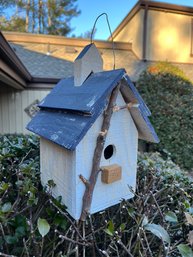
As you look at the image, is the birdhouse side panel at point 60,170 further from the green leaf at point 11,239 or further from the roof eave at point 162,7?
the roof eave at point 162,7

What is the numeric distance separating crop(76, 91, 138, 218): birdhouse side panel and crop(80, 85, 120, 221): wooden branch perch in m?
0.02

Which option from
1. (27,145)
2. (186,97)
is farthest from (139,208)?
(186,97)

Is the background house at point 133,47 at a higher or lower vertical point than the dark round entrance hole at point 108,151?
higher

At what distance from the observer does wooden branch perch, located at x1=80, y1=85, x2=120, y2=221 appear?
1.25 meters

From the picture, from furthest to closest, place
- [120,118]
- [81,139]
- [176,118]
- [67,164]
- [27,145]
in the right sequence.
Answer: [176,118], [27,145], [120,118], [67,164], [81,139]

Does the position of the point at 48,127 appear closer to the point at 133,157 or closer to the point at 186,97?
the point at 133,157

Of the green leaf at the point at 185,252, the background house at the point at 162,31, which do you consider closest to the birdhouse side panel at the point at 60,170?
the green leaf at the point at 185,252

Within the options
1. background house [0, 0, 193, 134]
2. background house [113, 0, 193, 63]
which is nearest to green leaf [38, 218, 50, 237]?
background house [0, 0, 193, 134]

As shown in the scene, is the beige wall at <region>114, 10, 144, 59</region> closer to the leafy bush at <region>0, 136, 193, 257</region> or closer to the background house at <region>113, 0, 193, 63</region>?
the background house at <region>113, 0, 193, 63</region>

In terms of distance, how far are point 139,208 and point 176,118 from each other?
567 cm

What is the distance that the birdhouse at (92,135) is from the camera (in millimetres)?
1224

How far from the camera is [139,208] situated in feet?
4.41

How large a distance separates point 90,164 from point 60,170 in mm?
232

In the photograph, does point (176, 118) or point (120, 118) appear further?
point (176, 118)
